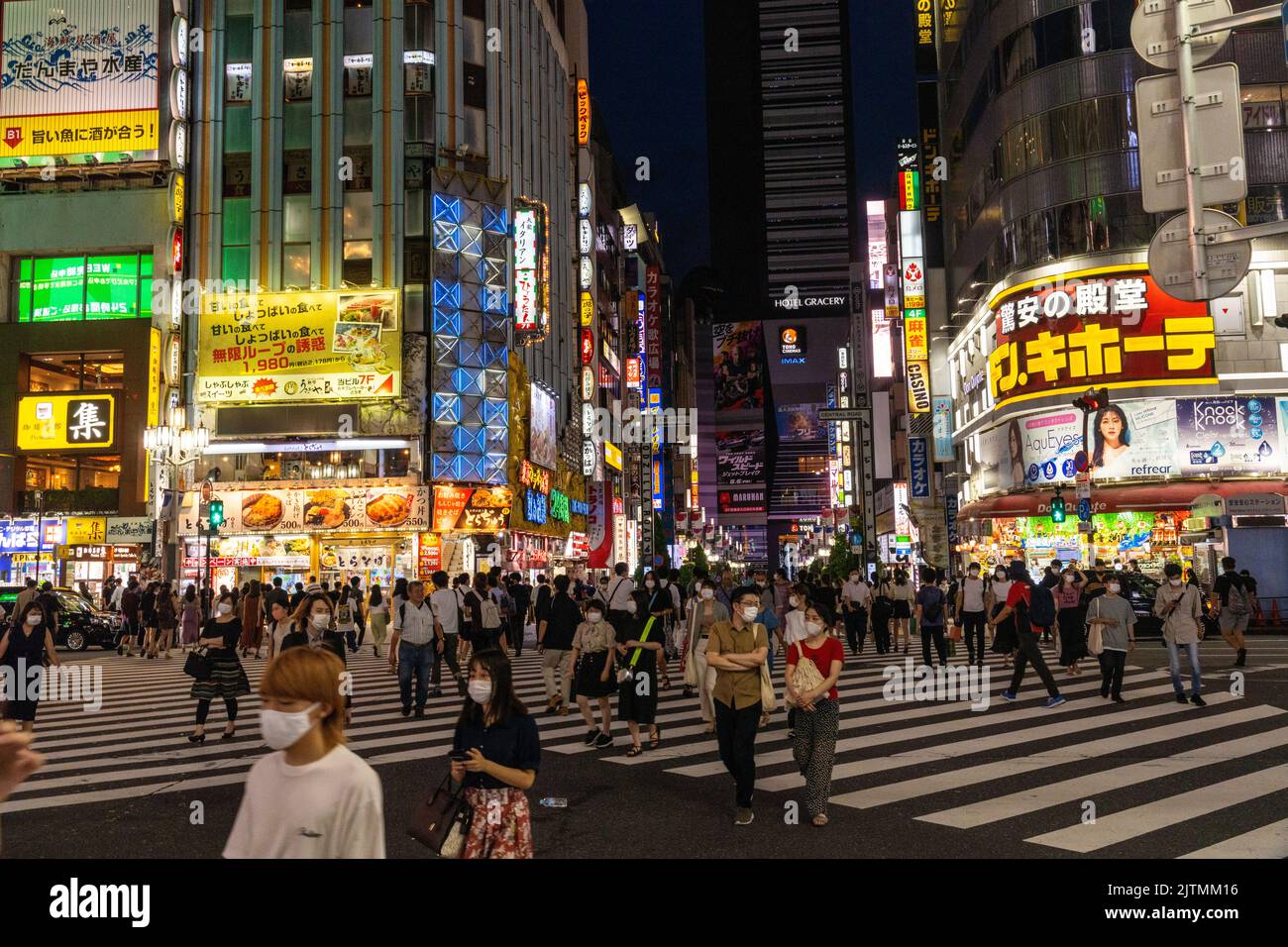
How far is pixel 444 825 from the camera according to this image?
15.7 feet

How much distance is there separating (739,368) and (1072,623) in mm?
139713

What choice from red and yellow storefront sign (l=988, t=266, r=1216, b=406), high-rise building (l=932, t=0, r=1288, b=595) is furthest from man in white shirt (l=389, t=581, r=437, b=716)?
red and yellow storefront sign (l=988, t=266, r=1216, b=406)

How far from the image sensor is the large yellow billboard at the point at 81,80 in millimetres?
42375

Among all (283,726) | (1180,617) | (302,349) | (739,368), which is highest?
(739,368)

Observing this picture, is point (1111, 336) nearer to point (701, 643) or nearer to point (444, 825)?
point (701, 643)

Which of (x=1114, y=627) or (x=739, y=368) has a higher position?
(x=739, y=368)

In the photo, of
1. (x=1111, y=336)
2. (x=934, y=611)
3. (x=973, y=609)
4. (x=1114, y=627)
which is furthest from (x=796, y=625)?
(x=1111, y=336)

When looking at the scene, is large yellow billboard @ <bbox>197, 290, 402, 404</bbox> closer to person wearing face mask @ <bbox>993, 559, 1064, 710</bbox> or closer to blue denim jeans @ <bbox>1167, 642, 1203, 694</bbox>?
person wearing face mask @ <bbox>993, 559, 1064, 710</bbox>

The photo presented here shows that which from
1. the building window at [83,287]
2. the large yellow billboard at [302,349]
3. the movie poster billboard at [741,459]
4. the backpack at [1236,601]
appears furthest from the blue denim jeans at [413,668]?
the movie poster billboard at [741,459]

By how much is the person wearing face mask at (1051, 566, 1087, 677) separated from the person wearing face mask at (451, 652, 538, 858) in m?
15.8

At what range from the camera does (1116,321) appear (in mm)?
35312

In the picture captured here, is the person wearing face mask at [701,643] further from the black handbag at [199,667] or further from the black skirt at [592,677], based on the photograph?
the black handbag at [199,667]

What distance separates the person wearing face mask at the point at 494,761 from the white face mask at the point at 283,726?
1.47 m
